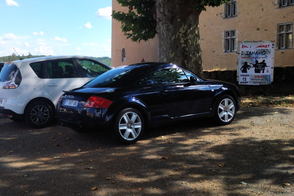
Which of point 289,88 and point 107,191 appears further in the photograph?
point 289,88

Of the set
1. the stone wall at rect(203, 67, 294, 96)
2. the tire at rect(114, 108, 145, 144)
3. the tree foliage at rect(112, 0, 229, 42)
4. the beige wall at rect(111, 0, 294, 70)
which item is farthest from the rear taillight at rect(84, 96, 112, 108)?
the beige wall at rect(111, 0, 294, 70)

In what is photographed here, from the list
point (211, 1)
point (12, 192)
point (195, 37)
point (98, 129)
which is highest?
point (211, 1)

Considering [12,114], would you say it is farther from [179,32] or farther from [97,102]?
[179,32]

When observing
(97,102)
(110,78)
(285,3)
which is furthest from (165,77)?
(285,3)

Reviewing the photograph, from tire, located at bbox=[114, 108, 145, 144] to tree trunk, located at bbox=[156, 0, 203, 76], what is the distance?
5.16 m

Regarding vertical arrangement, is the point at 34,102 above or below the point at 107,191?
above

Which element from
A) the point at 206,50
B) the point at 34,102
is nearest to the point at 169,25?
the point at 34,102

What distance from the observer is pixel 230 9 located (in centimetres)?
2759

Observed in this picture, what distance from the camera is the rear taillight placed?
619cm

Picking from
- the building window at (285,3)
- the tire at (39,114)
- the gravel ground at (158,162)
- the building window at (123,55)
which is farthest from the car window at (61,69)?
the building window at (123,55)

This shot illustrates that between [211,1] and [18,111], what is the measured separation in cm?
717

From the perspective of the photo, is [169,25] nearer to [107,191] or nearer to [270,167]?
[270,167]

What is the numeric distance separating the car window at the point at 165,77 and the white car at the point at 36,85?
276 cm

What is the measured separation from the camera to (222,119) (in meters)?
8.04
